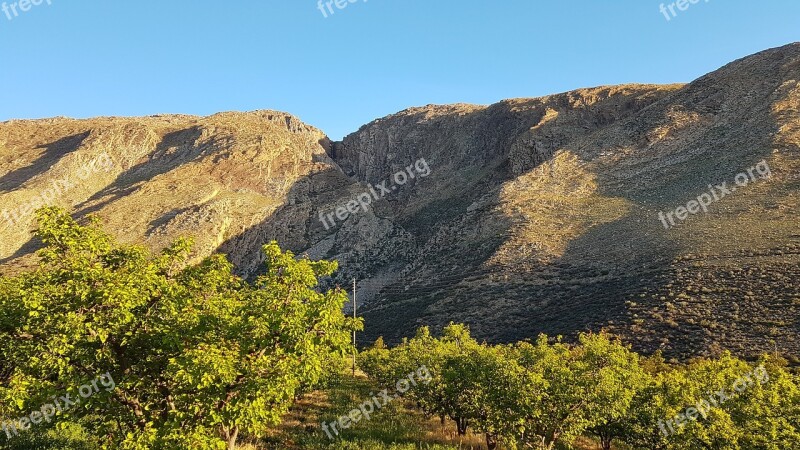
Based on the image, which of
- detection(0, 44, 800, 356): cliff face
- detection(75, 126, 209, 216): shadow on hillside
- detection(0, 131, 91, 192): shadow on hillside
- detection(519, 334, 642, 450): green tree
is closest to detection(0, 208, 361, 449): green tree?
detection(519, 334, 642, 450): green tree

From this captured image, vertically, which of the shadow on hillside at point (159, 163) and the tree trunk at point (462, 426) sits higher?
the shadow on hillside at point (159, 163)

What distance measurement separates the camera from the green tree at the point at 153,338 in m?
8.36

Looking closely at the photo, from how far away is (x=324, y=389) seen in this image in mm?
33656

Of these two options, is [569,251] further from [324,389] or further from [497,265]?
[324,389]

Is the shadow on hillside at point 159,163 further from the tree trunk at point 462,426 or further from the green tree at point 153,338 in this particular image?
the green tree at point 153,338

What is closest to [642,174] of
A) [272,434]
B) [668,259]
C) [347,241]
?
[668,259]

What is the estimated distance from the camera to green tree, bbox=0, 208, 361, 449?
836 cm

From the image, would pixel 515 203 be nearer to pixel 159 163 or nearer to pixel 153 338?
pixel 153 338

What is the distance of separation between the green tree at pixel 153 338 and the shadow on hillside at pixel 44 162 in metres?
123

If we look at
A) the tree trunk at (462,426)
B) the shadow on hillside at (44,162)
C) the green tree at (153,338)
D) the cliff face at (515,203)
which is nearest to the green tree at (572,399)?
the tree trunk at (462,426)

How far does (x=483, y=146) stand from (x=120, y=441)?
142557 millimetres

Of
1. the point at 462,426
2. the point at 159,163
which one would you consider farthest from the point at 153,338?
the point at 159,163

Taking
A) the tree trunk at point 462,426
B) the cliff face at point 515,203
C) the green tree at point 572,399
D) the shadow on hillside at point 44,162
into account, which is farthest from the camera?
the shadow on hillside at point 44,162

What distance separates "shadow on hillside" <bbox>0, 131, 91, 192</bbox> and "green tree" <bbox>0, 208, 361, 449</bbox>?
12338 cm
